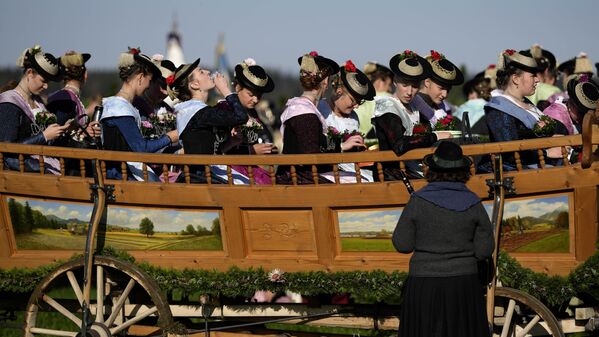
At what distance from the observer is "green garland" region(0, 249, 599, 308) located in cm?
745

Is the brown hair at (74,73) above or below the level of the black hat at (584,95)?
above

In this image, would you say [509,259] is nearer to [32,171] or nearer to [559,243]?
[559,243]

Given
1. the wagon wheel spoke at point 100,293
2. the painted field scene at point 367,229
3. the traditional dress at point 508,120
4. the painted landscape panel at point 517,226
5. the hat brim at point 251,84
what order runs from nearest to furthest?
the painted landscape panel at point 517,226 → the painted field scene at point 367,229 → the wagon wheel spoke at point 100,293 → the traditional dress at point 508,120 → the hat brim at point 251,84

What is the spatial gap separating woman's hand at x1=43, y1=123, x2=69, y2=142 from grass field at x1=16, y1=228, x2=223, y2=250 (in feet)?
2.14

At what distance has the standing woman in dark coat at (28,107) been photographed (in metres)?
8.48

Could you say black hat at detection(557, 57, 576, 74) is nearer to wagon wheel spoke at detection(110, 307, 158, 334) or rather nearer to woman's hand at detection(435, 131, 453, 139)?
woman's hand at detection(435, 131, 453, 139)

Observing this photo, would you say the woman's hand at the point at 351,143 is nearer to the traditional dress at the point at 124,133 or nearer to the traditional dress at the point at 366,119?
the traditional dress at the point at 124,133

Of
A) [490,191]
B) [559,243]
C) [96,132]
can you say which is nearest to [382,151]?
[490,191]

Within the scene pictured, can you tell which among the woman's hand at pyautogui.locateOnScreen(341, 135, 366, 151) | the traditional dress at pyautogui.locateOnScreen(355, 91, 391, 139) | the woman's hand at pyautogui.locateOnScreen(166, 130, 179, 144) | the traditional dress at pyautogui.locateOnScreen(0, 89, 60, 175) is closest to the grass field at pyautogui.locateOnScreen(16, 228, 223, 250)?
the traditional dress at pyautogui.locateOnScreen(0, 89, 60, 175)

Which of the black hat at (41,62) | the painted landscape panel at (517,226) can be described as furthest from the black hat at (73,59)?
the painted landscape panel at (517,226)

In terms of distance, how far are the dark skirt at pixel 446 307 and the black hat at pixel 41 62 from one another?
340 centimetres

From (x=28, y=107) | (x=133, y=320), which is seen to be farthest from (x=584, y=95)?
(x=28, y=107)

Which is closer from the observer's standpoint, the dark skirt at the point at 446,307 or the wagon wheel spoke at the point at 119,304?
the dark skirt at the point at 446,307

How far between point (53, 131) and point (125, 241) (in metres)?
0.96
